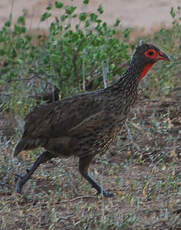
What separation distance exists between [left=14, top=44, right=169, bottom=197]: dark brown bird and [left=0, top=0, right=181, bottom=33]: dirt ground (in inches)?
231

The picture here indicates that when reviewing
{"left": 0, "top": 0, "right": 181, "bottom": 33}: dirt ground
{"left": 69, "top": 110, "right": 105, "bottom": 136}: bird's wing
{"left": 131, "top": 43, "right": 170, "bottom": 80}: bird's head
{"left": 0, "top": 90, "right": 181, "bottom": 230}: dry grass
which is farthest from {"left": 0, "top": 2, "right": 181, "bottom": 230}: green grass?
{"left": 0, "top": 0, "right": 181, "bottom": 33}: dirt ground

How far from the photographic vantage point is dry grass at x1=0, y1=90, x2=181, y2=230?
466 cm

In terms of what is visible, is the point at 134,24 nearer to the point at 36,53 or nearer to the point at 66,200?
the point at 36,53

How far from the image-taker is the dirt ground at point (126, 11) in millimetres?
11914

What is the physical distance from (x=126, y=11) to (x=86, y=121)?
7.58 meters

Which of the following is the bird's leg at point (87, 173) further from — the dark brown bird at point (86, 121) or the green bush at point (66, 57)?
the green bush at point (66, 57)

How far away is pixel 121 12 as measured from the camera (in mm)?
12656

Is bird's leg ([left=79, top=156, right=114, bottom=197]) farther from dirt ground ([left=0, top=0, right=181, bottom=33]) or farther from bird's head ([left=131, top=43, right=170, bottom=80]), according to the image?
dirt ground ([left=0, top=0, right=181, bottom=33])

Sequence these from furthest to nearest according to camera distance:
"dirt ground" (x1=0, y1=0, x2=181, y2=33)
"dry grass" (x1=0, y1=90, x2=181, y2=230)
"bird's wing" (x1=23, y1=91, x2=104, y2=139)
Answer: "dirt ground" (x1=0, y1=0, x2=181, y2=33)
"bird's wing" (x1=23, y1=91, x2=104, y2=139)
"dry grass" (x1=0, y1=90, x2=181, y2=230)

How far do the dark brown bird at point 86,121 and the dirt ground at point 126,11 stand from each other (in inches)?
231

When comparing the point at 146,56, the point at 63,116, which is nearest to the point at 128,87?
the point at 146,56

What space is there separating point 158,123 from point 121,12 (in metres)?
6.27

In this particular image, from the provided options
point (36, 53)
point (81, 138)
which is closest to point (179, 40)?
point (36, 53)

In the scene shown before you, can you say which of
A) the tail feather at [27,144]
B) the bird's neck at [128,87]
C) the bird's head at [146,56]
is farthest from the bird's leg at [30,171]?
the bird's head at [146,56]
